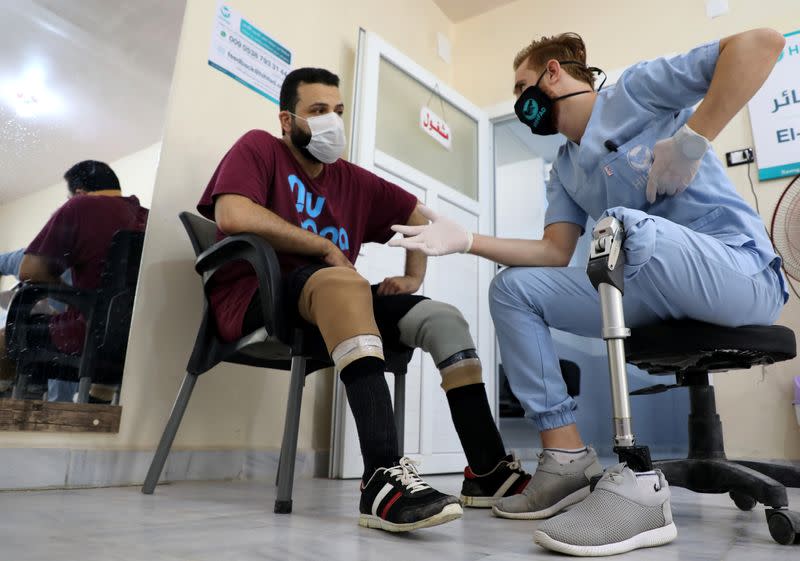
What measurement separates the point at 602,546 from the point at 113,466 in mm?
1289

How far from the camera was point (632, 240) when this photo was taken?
3.14 feet

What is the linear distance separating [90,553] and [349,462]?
142cm

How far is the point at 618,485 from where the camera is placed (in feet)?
2.92

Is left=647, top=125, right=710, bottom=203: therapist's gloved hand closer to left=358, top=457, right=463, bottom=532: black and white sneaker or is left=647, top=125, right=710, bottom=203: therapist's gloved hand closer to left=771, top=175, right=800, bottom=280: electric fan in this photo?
left=358, top=457, right=463, bottom=532: black and white sneaker

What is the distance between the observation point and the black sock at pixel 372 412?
1.02 metres

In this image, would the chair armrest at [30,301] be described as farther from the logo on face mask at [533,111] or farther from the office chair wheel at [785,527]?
the office chair wheel at [785,527]

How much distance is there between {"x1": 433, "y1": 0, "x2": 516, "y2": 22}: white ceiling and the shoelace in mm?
3223

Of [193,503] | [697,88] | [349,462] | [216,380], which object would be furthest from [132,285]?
[697,88]

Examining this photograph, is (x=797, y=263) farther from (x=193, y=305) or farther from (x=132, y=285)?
(x=132, y=285)

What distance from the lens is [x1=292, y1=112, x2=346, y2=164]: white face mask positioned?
5.18 feet

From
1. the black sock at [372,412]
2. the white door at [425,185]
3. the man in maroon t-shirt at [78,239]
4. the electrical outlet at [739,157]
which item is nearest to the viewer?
the black sock at [372,412]

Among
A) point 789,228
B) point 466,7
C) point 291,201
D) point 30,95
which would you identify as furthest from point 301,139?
point 466,7

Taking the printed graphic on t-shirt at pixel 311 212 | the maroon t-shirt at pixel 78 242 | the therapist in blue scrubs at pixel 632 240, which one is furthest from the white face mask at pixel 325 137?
the maroon t-shirt at pixel 78 242

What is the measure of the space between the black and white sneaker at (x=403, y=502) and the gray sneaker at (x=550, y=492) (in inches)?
11.2
